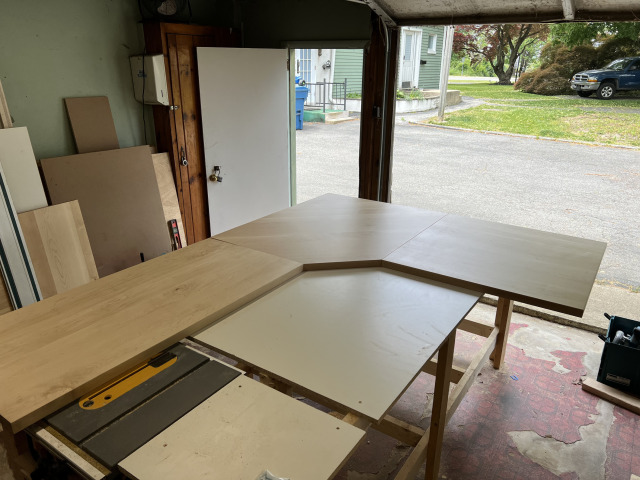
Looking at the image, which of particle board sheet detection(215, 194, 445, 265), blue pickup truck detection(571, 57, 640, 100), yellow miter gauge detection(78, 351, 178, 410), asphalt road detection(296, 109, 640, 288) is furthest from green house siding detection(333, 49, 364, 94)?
yellow miter gauge detection(78, 351, 178, 410)

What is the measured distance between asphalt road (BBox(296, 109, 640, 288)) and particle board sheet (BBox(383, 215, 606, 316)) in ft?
A: 8.26

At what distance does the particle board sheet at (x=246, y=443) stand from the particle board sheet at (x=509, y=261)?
3.43 feet

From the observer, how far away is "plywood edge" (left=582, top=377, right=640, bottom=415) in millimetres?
2629

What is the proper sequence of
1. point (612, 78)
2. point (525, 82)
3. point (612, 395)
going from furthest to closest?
point (525, 82)
point (612, 78)
point (612, 395)

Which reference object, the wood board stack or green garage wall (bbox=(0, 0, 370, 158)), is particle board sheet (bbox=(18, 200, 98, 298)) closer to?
the wood board stack

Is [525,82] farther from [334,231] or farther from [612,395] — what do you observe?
[334,231]

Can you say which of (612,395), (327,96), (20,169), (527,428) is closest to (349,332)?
(527,428)

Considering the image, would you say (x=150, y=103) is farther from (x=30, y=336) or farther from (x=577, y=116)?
(x=577, y=116)

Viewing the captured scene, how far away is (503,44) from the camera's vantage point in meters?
5.29

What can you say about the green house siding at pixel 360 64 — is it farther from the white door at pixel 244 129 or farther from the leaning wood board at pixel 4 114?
the leaning wood board at pixel 4 114

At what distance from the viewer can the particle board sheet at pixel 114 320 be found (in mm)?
1269

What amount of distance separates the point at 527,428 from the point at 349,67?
11.0 metres

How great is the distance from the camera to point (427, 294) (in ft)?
6.31

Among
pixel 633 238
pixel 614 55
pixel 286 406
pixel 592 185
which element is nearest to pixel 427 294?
pixel 286 406
